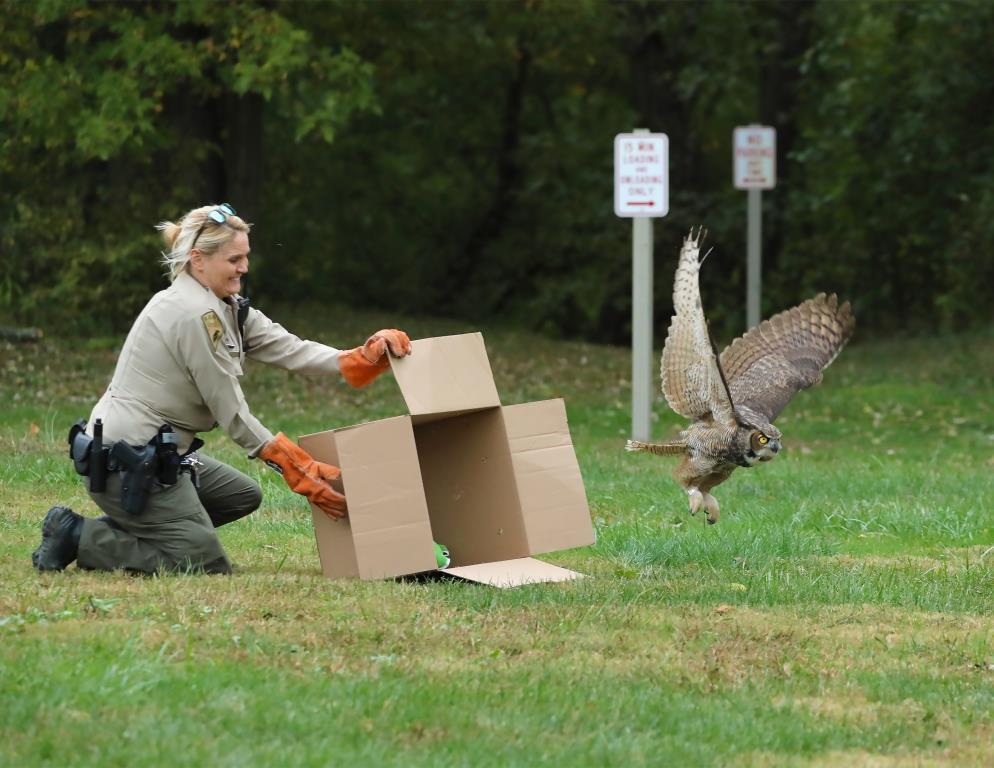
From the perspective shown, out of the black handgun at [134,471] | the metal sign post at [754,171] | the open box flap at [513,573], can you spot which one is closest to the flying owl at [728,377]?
the open box flap at [513,573]

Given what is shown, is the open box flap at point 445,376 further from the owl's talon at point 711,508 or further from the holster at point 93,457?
the owl's talon at point 711,508

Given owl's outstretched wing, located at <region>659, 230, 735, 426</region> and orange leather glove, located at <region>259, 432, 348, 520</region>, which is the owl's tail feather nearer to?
owl's outstretched wing, located at <region>659, 230, 735, 426</region>

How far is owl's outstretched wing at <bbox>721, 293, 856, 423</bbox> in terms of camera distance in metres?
8.42

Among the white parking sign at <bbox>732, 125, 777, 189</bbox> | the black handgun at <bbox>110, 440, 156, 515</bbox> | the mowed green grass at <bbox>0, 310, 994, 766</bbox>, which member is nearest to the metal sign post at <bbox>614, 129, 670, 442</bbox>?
the mowed green grass at <bbox>0, 310, 994, 766</bbox>

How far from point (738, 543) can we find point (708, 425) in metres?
0.61

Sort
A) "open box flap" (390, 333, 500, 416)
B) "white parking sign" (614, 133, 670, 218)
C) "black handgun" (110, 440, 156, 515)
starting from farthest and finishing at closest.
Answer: "white parking sign" (614, 133, 670, 218), "open box flap" (390, 333, 500, 416), "black handgun" (110, 440, 156, 515)

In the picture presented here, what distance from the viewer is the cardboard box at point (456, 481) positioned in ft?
19.9

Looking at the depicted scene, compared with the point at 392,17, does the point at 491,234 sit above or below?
below

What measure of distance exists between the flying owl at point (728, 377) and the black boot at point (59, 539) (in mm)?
2799

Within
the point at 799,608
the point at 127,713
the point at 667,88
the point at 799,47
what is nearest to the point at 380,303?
the point at 667,88

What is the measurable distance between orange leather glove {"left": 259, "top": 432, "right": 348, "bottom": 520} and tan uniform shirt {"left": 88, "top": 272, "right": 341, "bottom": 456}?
7 centimetres

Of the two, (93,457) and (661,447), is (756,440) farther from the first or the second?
(93,457)

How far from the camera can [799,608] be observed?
19.9 ft

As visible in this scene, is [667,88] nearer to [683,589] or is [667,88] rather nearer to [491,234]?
[491,234]
